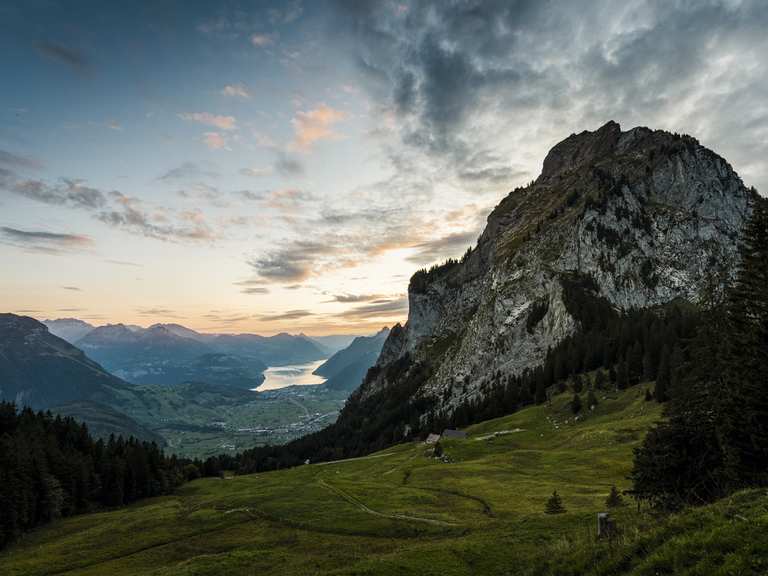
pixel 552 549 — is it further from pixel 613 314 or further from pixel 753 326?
pixel 613 314

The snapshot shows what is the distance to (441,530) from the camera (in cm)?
4088

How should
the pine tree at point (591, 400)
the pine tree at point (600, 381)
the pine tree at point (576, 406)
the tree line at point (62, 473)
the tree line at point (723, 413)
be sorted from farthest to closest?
1. the pine tree at point (600, 381)
2. the pine tree at point (576, 406)
3. the pine tree at point (591, 400)
4. the tree line at point (62, 473)
5. the tree line at point (723, 413)

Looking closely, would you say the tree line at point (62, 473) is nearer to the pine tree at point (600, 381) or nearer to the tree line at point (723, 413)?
the tree line at point (723, 413)

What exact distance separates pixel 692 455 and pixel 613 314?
6484 inches

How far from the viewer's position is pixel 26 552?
2149 inches

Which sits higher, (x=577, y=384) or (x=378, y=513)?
(x=577, y=384)

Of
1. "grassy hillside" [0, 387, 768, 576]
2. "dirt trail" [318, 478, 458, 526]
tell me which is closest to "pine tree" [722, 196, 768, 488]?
"grassy hillside" [0, 387, 768, 576]

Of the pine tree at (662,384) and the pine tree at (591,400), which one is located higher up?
the pine tree at (662,384)

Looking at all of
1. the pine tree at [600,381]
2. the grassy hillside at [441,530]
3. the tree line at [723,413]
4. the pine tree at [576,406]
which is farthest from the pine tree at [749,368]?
the pine tree at [600,381]

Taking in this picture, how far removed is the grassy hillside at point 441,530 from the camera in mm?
17016

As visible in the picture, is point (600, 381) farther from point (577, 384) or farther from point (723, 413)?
point (723, 413)

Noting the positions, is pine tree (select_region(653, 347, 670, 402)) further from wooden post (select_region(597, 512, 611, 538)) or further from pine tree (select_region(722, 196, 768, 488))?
wooden post (select_region(597, 512, 611, 538))

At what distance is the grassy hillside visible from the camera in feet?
55.8

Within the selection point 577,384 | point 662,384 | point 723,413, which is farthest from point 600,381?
point 723,413
